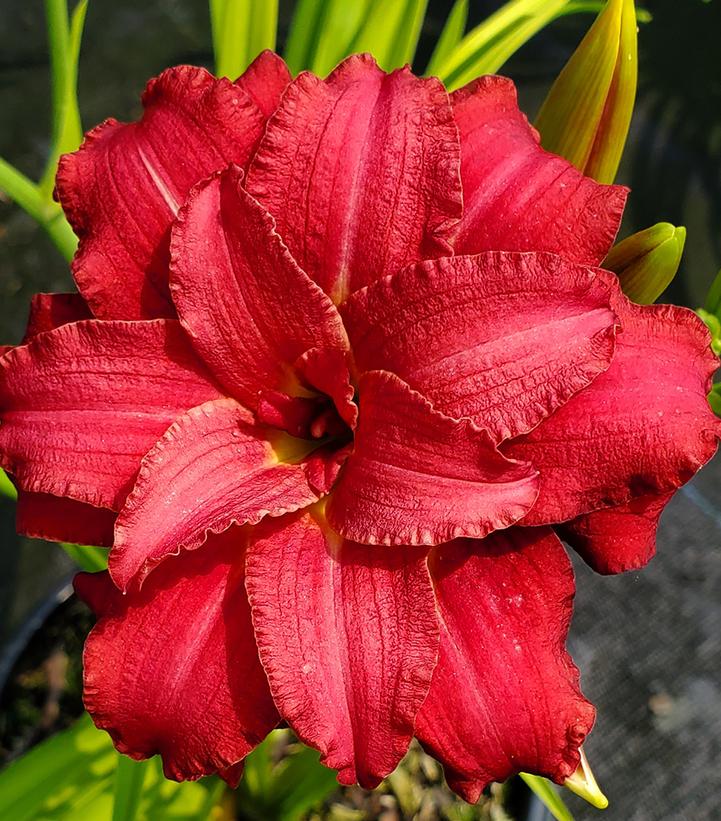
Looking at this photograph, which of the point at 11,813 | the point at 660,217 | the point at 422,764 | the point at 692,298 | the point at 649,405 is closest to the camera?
the point at 649,405

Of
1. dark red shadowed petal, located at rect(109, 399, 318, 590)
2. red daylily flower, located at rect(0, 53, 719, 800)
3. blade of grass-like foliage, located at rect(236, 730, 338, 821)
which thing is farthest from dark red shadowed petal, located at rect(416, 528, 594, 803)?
blade of grass-like foliage, located at rect(236, 730, 338, 821)

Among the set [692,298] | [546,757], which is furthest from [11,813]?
[692,298]

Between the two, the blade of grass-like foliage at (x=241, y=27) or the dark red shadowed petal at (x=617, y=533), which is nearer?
the dark red shadowed petal at (x=617, y=533)

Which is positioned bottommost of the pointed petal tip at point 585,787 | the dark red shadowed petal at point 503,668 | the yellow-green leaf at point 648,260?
the pointed petal tip at point 585,787

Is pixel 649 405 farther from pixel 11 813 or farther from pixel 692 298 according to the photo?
pixel 692 298

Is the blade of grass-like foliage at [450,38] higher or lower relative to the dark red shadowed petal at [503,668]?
higher

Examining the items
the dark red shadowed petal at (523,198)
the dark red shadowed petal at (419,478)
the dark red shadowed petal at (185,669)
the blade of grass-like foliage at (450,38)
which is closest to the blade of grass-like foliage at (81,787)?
the dark red shadowed petal at (185,669)

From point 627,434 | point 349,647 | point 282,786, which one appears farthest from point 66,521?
point 282,786

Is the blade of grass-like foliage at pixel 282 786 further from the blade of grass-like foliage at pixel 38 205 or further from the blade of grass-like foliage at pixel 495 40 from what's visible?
the blade of grass-like foliage at pixel 495 40

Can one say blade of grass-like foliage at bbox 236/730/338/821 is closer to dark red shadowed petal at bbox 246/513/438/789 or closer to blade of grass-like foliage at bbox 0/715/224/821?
blade of grass-like foliage at bbox 0/715/224/821
